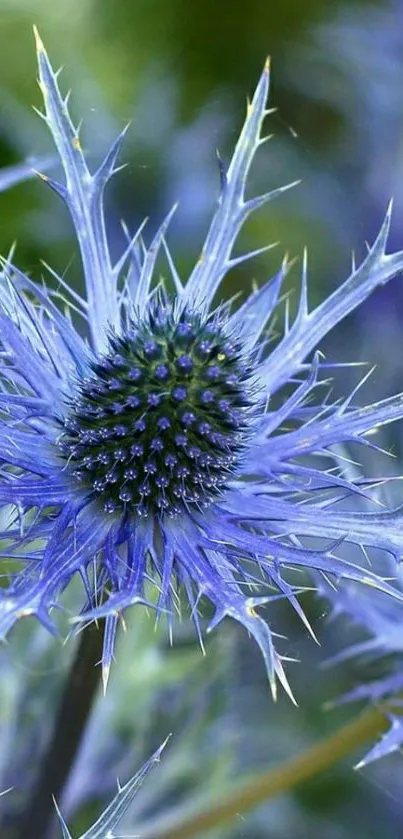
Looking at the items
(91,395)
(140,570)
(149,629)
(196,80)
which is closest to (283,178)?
(196,80)

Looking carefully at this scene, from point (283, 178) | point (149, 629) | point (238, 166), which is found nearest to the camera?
point (238, 166)

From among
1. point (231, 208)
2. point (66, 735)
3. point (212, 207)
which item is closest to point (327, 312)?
point (231, 208)

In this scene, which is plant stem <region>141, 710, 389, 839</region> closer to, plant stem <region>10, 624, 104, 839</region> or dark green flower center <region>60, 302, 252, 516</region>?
plant stem <region>10, 624, 104, 839</region>

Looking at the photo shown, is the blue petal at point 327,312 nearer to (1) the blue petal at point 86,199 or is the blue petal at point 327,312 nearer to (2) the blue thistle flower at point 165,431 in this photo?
(2) the blue thistle flower at point 165,431

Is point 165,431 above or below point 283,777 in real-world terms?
above

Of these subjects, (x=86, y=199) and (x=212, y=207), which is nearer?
(x=86, y=199)

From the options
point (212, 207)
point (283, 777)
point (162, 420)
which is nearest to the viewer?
point (162, 420)

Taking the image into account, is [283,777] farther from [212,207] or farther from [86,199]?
[212,207]

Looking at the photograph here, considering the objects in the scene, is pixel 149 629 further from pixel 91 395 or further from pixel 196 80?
pixel 196 80
